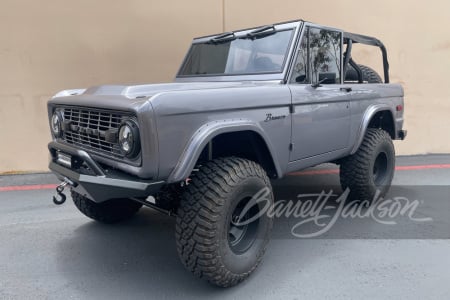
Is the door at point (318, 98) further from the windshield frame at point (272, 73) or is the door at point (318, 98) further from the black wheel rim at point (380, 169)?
the black wheel rim at point (380, 169)

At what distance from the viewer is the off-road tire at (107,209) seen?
3398 mm

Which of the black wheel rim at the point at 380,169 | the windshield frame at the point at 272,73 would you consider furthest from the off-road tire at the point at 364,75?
the windshield frame at the point at 272,73

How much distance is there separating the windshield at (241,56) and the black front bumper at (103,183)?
5.11ft

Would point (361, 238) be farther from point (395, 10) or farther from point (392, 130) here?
point (395, 10)

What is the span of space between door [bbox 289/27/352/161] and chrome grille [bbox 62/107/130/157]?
4.61 ft

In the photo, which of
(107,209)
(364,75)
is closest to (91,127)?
(107,209)

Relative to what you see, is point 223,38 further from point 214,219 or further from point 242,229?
point 214,219

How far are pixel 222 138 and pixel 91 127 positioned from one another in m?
0.91

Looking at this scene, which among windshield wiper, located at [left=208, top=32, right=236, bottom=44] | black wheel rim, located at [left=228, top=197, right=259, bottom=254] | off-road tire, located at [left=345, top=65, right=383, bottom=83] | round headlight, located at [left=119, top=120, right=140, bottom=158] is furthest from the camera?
off-road tire, located at [left=345, top=65, right=383, bottom=83]

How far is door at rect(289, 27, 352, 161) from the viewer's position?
10.1ft

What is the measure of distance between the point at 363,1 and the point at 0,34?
5.49 meters

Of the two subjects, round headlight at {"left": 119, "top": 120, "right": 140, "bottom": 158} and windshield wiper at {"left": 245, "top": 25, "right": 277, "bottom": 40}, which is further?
windshield wiper at {"left": 245, "top": 25, "right": 277, "bottom": 40}

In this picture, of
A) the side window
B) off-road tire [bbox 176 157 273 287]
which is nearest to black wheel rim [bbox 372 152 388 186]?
the side window

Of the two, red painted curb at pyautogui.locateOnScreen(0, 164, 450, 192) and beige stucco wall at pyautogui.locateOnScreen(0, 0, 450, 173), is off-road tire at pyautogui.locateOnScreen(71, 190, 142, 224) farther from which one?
beige stucco wall at pyautogui.locateOnScreen(0, 0, 450, 173)
